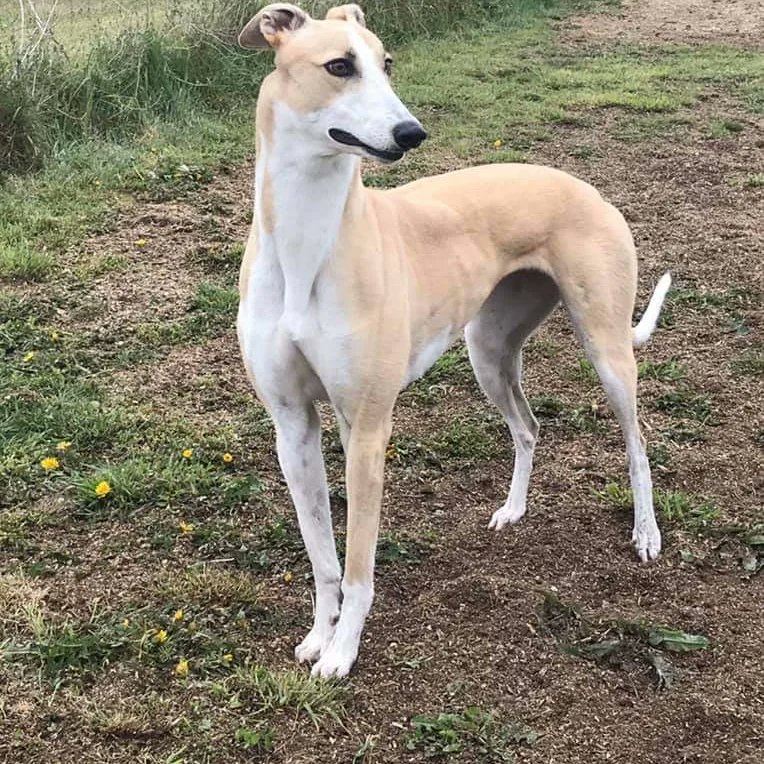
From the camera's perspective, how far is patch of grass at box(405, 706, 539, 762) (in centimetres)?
276

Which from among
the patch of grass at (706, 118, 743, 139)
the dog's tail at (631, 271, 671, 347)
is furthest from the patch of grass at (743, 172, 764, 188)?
the dog's tail at (631, 271, 671, 347)

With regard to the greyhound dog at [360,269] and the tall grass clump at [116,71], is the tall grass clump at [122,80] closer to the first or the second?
the tall grass clump at [116,71]

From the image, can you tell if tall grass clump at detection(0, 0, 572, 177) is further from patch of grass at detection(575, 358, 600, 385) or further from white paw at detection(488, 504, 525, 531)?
white paw at detection(488, 504, 525, 531)

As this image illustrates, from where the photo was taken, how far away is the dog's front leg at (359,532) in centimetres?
285

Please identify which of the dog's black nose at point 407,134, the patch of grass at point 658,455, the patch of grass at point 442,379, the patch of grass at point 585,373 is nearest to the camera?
the dog's black nose at point 407,134

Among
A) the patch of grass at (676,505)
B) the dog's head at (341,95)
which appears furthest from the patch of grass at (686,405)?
the dog's head at (341,95)

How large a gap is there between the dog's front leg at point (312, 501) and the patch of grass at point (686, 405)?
215cm

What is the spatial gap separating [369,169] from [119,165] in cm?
186

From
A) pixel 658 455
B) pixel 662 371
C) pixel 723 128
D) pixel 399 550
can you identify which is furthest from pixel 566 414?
pixel 723 128

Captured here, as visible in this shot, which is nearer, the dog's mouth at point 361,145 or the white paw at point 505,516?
the dog's mouth at point 361,145

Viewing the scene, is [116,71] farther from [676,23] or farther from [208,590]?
[676,23]

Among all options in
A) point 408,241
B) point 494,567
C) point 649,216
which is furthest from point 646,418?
point 649,216

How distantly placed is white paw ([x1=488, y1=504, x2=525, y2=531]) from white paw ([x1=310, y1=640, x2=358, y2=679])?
3.28 feet

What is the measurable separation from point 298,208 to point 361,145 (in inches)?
11.2
